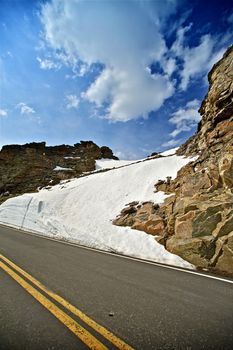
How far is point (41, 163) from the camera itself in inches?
1702

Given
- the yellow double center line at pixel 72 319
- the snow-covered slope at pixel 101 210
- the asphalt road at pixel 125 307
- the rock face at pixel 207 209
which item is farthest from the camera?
the snow-covered slope at pixel 101 210

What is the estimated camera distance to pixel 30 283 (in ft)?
16.3

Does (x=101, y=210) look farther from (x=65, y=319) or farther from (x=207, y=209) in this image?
(x=65, y=319)

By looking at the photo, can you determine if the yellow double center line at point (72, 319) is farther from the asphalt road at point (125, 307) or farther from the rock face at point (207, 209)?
the rock face at point (207, 209)

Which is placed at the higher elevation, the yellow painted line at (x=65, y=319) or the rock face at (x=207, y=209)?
the rock face at (x=207, y=209)

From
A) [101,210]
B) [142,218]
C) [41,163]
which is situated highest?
[41,163]

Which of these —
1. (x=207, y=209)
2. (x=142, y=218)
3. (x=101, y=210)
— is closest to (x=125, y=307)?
(x=207, y=209)

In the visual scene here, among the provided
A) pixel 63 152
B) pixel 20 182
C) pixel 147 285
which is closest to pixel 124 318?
pixel 147 285

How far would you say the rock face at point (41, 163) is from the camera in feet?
121

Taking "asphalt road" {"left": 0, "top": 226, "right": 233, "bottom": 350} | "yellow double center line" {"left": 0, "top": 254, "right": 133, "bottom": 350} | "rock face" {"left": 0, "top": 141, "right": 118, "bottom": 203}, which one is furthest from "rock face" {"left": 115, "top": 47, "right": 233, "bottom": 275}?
"rock face" {"left": 0, "top": 141, "right": 118, "bottom": 203}

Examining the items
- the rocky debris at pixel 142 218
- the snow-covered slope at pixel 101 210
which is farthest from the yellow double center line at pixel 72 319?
the rocky debris at pixel 142 218

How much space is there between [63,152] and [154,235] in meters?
44.8

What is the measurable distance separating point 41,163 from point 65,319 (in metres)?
42.2

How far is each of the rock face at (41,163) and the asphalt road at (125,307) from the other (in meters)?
28.9
